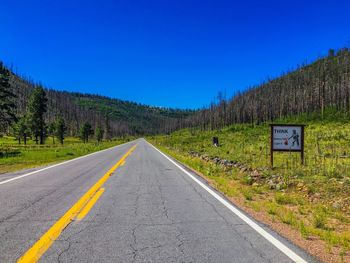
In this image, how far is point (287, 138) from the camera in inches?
576

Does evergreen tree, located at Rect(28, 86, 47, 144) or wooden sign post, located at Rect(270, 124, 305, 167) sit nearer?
wooden sign post, located at Rect(270, 124, 305, 167)

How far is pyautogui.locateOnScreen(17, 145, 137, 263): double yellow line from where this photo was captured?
4102 mm

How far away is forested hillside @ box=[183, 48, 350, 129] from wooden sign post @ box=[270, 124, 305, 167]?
5989cm

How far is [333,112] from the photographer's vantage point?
77.3 metres

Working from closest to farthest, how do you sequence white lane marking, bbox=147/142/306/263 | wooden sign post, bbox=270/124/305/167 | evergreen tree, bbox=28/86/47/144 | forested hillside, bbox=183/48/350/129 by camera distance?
white lane marking, bbox=147/142/306/263 < wooden sign post, bbox=270/124/305/167 < evergreen tree, bbox=28/86/47/144 < forested hillside, bbox=183/48/350/129

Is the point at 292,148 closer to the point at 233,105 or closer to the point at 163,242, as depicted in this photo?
the point at 163,242

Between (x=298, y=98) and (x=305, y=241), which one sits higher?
(x=298, y=98)

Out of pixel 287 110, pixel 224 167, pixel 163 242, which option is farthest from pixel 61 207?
pixel 287 110

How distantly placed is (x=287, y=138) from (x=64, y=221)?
37.5 feet

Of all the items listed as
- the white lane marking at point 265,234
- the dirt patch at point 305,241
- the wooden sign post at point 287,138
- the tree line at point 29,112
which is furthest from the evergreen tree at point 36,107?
the dirt patch at point 305,241

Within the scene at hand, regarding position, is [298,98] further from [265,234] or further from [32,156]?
[265,234]

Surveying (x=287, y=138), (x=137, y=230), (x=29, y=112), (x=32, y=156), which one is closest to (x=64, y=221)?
(x=137, y=230)

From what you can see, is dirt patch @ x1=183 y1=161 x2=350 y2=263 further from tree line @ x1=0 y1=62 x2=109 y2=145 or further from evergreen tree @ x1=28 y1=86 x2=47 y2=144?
evergreen tree @ x1=28 y1=86 x2=47 y2=144

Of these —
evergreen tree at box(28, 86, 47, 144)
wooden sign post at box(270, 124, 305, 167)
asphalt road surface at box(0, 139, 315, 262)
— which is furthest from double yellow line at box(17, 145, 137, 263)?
evergreen tree at box(28, 86, 47, 144)
